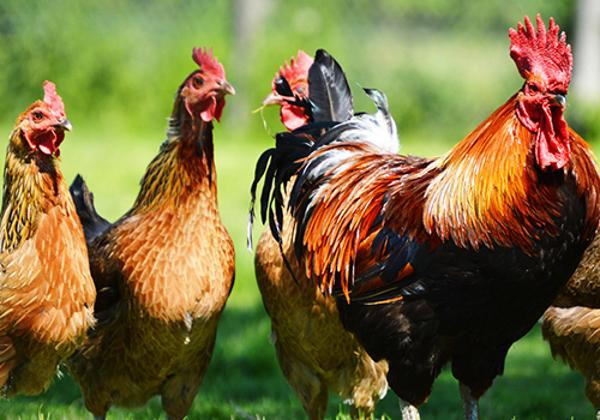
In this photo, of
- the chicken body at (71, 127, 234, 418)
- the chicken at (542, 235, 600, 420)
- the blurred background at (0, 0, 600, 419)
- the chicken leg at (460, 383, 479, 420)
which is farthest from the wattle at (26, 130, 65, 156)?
the blurred background at (0, 0, 600, 419)

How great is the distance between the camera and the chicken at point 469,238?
4.05 metres

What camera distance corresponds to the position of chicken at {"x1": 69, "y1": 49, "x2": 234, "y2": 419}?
4.54m

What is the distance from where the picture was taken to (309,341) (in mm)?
4785

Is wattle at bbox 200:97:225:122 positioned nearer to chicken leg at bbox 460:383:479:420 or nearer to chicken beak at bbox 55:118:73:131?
chicken beak at bbox 55:118:73:131

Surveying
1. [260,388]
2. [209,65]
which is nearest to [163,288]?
[209,65]

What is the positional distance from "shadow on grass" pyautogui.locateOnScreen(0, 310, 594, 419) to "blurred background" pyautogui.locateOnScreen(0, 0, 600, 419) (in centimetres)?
409

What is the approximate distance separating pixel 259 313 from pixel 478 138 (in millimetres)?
3386

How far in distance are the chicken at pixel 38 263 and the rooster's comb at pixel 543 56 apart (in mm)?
1849

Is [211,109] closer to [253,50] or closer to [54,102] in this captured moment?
[54,102]

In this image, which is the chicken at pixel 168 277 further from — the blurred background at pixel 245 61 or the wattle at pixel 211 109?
the blurred background at pixel 245 61

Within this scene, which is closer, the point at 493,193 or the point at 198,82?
the point at 493,193

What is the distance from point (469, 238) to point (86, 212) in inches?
81.5

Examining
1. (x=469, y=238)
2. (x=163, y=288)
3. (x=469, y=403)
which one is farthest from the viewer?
(x=469, y=403)

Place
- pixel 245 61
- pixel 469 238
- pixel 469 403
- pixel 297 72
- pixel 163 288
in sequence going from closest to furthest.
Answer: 1. pixel 469 238
2. pixel 163 288
3. pixel 469 403
4. pixel 297 72
5. pixel 245 61
